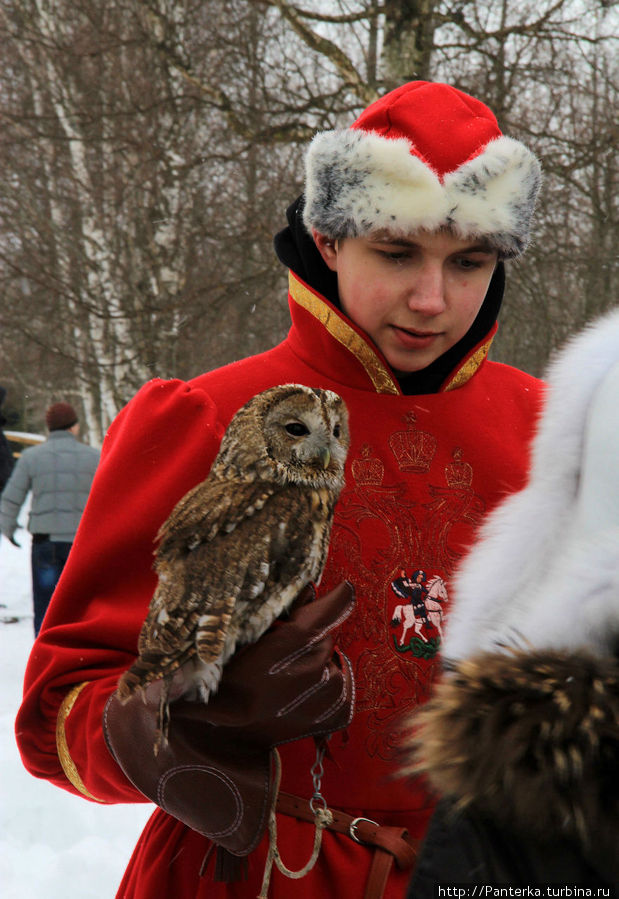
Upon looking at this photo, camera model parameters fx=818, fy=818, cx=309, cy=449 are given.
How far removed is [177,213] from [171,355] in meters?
1.49

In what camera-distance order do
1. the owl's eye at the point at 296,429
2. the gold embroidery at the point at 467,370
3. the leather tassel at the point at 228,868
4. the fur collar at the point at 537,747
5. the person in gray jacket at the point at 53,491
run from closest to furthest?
1. the fur collar at the point at 537,747
2. the leather tassel at the point at 228,868
3. the owl's eye at the point at 296,429
4. the gold embroidery at the point at 467,370
5. the person in gray jacket at the point at 53,491

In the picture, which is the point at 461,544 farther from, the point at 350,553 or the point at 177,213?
the point at 177,213

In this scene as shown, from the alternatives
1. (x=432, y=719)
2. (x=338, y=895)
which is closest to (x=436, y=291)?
(x=432, y=719)

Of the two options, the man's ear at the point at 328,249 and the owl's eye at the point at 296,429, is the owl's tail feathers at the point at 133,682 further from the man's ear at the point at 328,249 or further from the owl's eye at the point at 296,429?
the man's ear at the point at 328,249

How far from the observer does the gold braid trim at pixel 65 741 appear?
1.50 metres

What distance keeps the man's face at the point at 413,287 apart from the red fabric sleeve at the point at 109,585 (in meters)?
0.38

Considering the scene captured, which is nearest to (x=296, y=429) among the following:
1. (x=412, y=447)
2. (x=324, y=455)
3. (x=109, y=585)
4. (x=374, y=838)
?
(x=324, y=455)

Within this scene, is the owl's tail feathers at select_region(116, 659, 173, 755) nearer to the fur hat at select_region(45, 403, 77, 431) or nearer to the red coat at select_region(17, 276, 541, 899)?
the red coat at select_region(17, 276, 541, 899)

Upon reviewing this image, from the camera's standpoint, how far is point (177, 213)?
8516 millimetres

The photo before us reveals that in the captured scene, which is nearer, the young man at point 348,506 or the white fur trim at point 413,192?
the young man at point 348,506

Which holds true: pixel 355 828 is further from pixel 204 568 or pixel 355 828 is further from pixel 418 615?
pixel 204 568

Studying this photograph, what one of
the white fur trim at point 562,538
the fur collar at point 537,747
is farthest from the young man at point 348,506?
the fur collar at point 537,747

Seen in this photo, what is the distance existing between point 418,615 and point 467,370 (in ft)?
1.83

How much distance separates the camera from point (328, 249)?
1738mm
